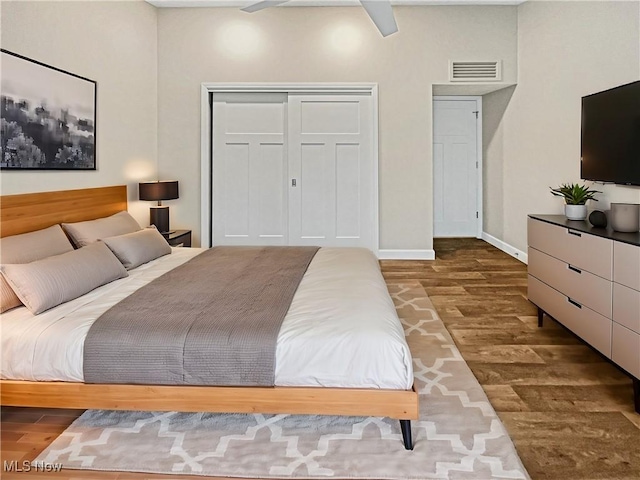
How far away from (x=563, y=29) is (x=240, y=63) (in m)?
3.39

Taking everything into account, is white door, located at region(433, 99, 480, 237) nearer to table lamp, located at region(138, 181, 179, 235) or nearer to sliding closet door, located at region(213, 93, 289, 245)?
sliding closet door, located at region(213, 93, 289, 245)

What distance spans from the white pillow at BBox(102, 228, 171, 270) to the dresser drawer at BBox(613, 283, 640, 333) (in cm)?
286

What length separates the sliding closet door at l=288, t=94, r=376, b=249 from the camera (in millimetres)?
5664

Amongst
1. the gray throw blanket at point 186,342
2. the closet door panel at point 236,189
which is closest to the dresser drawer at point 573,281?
the gray throw blanket at point 186,342

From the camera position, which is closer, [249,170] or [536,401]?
[536,401]

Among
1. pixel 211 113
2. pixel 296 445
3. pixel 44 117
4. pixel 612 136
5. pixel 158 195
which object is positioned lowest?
pixel 296 445

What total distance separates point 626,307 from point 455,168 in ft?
17.6

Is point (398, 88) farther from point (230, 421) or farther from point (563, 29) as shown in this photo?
point (230, 421)

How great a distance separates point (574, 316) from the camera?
2.88 metres

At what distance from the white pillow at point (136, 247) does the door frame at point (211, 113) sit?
2.06 meters

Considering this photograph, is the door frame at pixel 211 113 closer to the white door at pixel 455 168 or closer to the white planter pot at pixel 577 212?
the white door at pixel 455 168

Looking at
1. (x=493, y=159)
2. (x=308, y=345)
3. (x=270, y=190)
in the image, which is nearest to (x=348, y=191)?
(x=270, y=190)

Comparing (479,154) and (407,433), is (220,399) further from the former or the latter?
(479,154)

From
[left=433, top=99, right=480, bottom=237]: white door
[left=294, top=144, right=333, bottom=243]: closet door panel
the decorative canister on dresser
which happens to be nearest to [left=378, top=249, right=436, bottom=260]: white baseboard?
[left=294, top=144, right=333, bottom=243]: closet door panel
